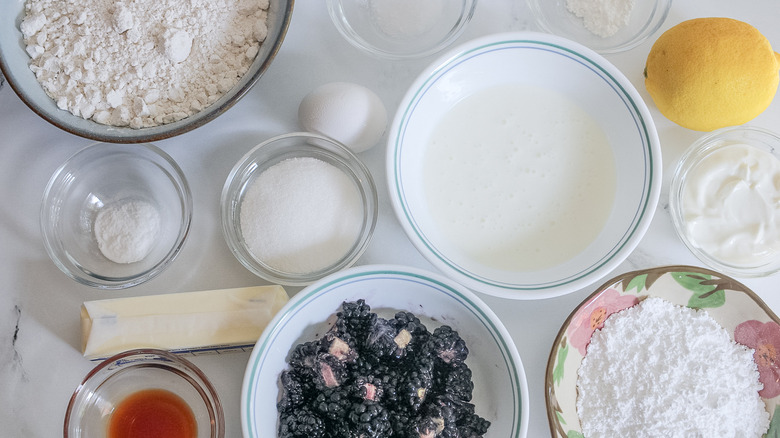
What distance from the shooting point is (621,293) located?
113cm

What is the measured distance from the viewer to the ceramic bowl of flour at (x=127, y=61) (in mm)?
1116

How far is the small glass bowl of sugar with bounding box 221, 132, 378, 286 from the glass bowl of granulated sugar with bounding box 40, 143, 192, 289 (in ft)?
0.38

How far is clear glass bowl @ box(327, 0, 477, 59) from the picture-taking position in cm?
126

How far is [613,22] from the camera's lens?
4.11 feet

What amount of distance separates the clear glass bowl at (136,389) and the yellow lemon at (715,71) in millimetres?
1007

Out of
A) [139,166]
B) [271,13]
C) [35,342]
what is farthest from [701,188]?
[35,342]

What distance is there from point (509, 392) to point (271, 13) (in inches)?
32.4

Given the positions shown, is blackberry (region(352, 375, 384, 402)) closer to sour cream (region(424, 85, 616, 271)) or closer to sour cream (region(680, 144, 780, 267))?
sour cream (region(424, 85, 616, 271))

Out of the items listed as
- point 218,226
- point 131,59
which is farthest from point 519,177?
point 131,59

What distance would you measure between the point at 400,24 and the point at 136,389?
885 mm

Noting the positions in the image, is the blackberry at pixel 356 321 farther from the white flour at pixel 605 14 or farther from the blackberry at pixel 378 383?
the white flour at pixel 605 14

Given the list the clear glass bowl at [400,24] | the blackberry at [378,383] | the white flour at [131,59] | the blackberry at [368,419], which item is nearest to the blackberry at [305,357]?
the blackberry at [378,383]

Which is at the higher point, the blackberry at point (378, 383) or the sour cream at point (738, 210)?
the sour cream at point (738, 210)

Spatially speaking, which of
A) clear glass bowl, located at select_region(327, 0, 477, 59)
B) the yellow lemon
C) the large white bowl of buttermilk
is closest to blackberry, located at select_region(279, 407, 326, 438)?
the large white bowl of buttermilk
